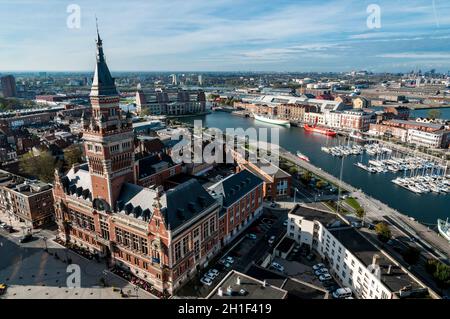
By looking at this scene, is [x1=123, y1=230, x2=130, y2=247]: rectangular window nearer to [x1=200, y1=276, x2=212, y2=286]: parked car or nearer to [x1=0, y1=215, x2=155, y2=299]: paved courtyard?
[x1=0, y1=215, x2=155, y2=299]: paved courtyard

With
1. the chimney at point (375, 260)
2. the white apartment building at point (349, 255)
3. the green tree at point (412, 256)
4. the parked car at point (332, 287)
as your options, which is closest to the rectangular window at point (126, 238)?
the white apartment building at point (349, 255)

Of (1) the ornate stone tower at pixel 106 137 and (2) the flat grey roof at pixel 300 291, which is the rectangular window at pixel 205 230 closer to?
(1) the ornate stone tower at pixel 106 137

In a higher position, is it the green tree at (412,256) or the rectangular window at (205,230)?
the rectangular window at (205,230)

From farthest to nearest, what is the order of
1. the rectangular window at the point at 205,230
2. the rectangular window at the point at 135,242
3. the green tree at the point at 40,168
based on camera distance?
the green tree at the point at 40,168
the rectangular window at the point at 205,230
the rectangular window at the point at 135,242

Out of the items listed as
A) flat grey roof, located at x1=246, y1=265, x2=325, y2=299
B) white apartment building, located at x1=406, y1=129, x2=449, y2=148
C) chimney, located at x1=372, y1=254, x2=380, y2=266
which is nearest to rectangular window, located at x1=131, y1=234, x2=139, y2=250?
flat grey roof, located at x1=246, y1=265, x2=325, y2=299
